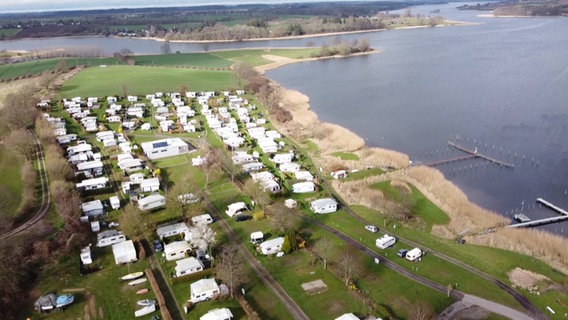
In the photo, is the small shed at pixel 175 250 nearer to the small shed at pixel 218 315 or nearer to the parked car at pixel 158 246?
the parked car at pixel 158 246

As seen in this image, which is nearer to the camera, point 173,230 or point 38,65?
point 173,230

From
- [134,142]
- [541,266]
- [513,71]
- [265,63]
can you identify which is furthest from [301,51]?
[541,266]

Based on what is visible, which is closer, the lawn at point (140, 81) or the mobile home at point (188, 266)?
the mobile home at point (188, 266)

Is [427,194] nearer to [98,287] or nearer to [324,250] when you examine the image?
[324,250]

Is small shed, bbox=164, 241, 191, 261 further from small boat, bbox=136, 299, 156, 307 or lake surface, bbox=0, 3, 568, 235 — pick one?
lake surface, bbox=0, 3, 568, 235

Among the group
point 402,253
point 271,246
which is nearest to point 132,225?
point 271,246

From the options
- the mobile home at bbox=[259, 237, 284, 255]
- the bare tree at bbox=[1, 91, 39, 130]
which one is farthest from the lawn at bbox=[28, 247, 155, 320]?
the bare tree at bbox=[1, 91, 39, 130]

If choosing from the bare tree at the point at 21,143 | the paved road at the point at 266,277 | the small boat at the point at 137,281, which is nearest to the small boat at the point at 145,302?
the small boat at the point at 137,281
